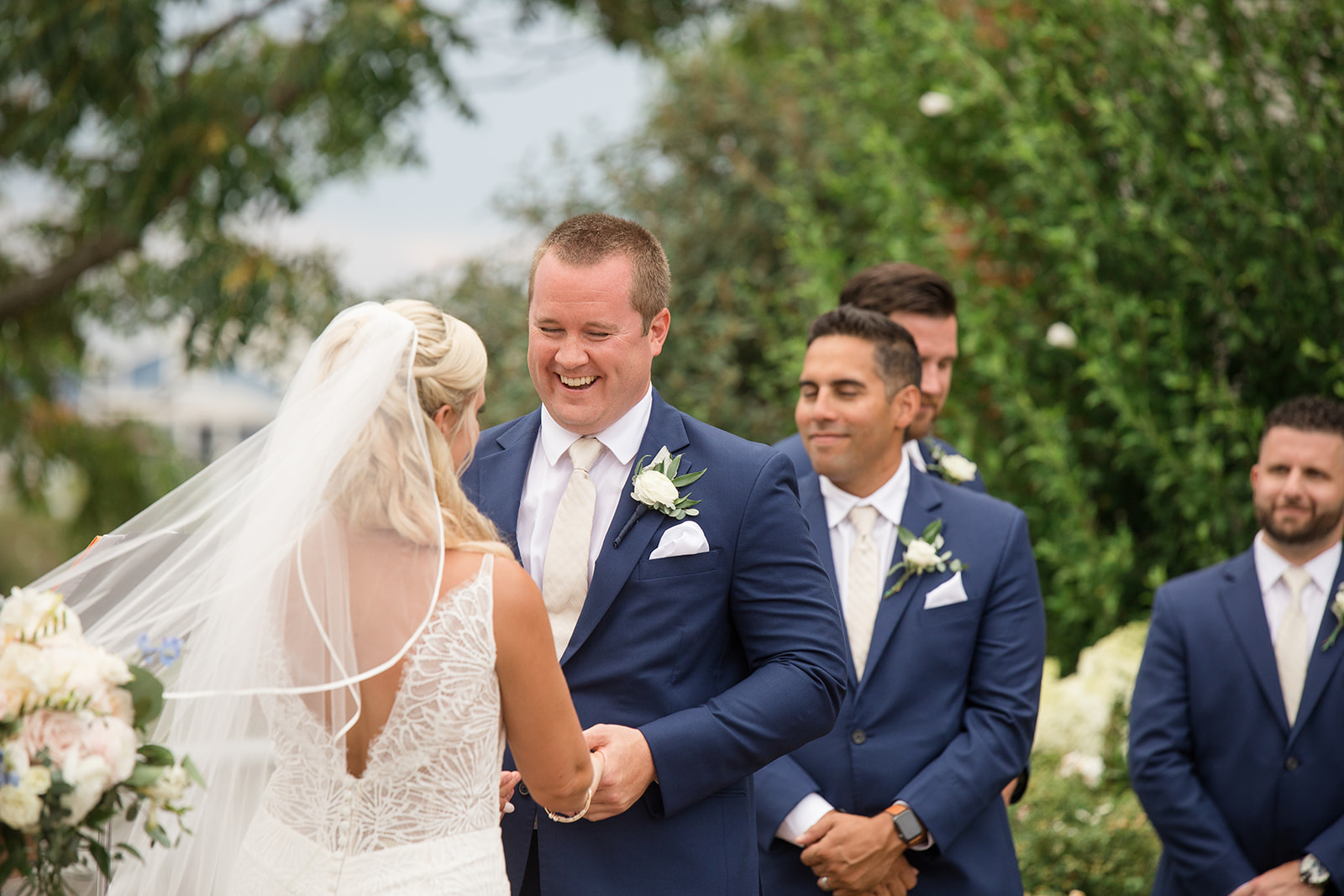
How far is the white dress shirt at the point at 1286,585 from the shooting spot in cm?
414

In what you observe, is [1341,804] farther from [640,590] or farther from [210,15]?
[210,15]

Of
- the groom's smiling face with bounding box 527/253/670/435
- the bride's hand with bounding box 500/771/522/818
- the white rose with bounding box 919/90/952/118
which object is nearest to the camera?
the bride's hand with bounding box 500/771/522/818

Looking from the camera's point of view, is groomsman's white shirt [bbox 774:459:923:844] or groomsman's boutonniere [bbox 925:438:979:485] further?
groomsman's boutonniere [bbox 925:438:979:485]

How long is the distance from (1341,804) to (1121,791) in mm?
2174

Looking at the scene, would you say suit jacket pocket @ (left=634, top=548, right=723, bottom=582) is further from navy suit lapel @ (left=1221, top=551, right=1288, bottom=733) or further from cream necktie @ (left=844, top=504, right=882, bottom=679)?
navy suit lapel @ (left=1221, top=551, right=1288, bottom=733)

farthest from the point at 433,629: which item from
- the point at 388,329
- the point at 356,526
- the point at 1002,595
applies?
the point at 1002,595

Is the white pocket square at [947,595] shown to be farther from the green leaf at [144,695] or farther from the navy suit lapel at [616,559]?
the green leaf at [144,695]

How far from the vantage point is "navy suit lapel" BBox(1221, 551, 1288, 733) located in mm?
4035

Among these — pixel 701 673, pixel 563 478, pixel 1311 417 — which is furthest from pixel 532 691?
pixel 1311 417

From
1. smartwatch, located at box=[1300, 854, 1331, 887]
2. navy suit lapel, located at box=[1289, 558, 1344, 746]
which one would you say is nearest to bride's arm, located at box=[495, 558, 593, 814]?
smartwatch, located at box=[1300, 854, 1331, 887]

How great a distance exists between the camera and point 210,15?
28.1ft

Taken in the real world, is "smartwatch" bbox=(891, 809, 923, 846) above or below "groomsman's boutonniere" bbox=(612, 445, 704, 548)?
below

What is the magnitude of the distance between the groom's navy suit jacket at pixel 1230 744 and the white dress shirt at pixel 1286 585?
0.10 ft

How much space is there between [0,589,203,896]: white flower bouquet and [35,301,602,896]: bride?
204 mm
